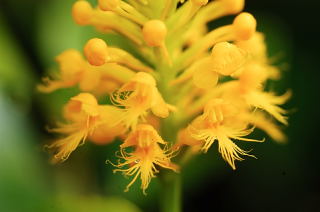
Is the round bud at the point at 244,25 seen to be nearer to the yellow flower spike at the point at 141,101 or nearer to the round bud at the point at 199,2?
the round bud at the point at 199,2

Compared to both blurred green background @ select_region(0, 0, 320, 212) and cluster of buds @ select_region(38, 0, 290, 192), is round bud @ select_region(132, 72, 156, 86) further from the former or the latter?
blurred green background @ select_region(0, 0, 320, 212)

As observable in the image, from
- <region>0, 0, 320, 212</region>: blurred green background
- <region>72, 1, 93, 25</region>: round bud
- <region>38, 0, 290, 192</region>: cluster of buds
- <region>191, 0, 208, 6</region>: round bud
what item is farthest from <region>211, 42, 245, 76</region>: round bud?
<region>0, 0, 320, 212</region>: blurred green background

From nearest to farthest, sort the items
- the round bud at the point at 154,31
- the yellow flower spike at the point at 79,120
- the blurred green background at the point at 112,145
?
the round bud at the point at 154,31 < the yellow flower spike at the point at 79,120 < the blurred green background at the point at 112,145

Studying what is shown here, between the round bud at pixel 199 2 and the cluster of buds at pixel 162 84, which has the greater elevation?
the round bud at pixel 199 2

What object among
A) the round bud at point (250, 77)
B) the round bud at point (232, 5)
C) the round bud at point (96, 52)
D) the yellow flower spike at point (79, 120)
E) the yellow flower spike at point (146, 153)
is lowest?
the yellow flower spike at point (146, 153)

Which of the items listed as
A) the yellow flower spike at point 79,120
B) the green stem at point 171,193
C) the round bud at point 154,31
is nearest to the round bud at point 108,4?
the round bud at point 154,31

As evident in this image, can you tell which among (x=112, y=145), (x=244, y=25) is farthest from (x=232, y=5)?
(x=112, y=145)

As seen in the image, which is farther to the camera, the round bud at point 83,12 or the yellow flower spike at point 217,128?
the round bud at point 83,12

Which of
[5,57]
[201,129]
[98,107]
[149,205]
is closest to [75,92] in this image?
[5,57]

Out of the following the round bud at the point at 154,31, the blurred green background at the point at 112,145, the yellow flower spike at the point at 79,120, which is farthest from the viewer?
the blurred green background at the point at 112,145

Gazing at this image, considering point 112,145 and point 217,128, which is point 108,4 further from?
point 112,145
